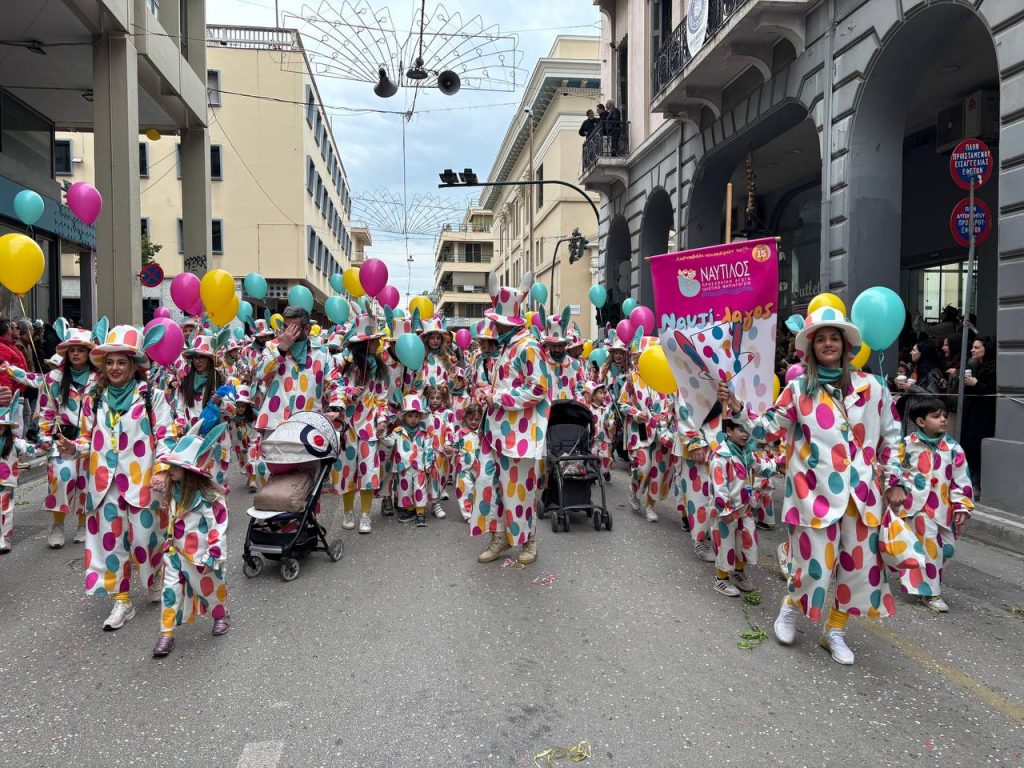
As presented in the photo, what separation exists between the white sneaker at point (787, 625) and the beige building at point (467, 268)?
224ft

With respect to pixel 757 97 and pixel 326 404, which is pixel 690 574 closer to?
pixel 326 404

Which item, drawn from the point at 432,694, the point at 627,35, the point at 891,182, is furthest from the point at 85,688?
the point at 627,35

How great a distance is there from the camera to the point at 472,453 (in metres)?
7.07

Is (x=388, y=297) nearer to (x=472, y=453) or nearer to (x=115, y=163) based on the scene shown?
(x=472, y=453)

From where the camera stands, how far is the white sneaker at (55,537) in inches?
238

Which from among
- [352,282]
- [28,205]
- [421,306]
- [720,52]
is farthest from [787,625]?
[720,52]

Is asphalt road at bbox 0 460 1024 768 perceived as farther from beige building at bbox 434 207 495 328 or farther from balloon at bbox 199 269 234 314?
beige building at bbox 434 207 495 328

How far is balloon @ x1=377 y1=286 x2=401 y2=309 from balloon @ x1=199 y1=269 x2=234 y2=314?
167 cm

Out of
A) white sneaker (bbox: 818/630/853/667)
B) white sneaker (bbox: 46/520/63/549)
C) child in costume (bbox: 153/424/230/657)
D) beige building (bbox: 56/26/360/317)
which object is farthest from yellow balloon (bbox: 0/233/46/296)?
beige building (bbox: 56/26/360/317)

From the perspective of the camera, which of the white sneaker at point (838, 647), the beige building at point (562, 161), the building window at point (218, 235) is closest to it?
the white sneaker at point (838, 647)

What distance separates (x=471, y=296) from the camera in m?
72.9

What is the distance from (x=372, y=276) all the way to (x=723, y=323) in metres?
4.50

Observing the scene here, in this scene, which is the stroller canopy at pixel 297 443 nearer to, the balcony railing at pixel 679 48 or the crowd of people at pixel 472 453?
the crowd of people at pixel 472 453

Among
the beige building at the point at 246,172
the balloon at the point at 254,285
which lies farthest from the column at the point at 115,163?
the beige building at the point at 246,172
